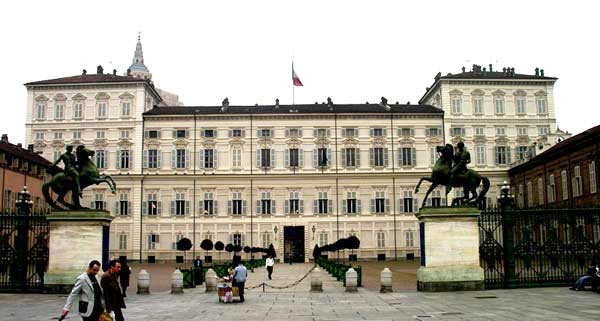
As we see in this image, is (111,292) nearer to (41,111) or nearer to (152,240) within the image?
(152,240)

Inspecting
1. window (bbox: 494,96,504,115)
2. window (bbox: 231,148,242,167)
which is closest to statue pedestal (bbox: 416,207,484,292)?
window (bbox: 231,148,242,167)

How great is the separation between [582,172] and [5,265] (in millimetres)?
41347

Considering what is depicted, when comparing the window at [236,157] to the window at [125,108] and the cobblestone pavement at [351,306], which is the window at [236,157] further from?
the cobblestone pavement at [351,306]

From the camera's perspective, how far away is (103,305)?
1216 centimetres

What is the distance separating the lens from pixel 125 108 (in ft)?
214

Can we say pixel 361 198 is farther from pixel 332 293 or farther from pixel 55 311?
pixel 55 311

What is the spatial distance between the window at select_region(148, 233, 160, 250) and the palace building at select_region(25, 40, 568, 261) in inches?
7.0

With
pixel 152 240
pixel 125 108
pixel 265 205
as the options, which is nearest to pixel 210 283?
pixel 265 205

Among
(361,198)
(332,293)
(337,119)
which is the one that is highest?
(337,119)

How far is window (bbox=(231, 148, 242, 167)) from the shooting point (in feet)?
214

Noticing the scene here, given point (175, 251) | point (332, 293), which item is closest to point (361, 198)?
point (175, 251)

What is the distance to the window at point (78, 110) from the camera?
6525cm

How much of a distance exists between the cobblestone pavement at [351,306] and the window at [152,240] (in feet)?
127

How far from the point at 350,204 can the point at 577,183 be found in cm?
2202
